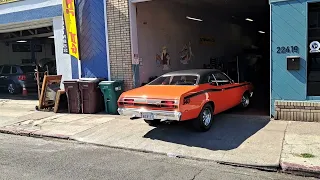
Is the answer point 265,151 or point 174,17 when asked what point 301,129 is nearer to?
point 265,151

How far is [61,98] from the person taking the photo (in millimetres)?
11242

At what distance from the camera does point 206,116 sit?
748 centimetres

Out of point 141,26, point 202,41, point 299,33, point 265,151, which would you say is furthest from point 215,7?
point 265,151

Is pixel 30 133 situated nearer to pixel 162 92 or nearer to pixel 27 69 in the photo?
pixel 162 92

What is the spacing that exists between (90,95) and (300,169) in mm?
7130

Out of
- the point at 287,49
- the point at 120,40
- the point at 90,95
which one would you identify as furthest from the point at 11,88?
the point at 287,49

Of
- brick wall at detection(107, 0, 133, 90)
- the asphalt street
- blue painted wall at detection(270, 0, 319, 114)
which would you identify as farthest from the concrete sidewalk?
brick wall at detection(107, 0, 133, 90)

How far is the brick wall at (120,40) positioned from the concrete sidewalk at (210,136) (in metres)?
1.54

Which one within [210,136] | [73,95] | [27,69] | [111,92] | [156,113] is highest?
[27,69]

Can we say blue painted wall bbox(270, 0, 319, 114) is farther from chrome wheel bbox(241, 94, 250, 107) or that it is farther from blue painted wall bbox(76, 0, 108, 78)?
blue painted wall bbox(76, 0, 108, 78)

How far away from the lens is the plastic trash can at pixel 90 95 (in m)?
10.3

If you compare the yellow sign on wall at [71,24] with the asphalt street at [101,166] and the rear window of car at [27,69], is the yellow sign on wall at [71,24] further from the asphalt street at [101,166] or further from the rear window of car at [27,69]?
the rear window of car at [27,69]

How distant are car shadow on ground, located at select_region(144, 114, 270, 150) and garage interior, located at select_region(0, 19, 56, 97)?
728cm

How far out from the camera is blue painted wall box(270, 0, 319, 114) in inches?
302
